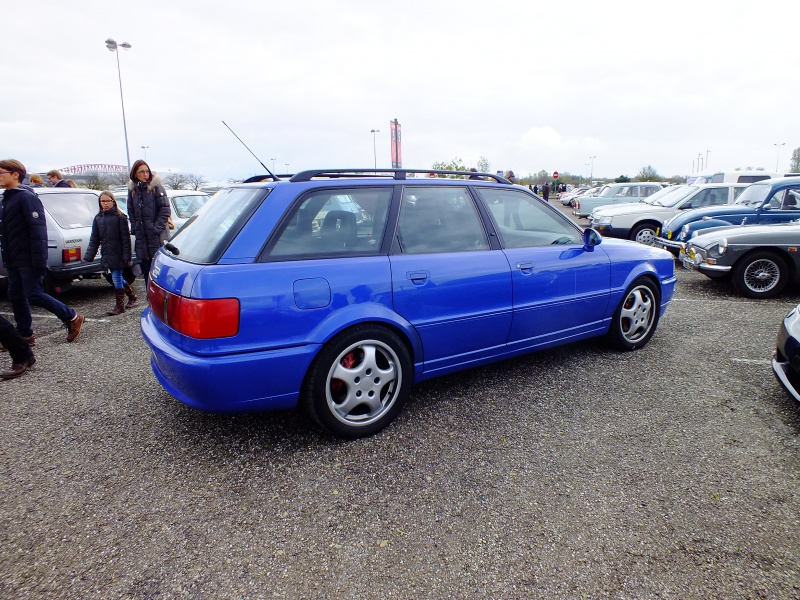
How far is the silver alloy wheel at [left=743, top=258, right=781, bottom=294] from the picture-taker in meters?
6.63

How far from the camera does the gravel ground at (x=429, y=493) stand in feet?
6.46

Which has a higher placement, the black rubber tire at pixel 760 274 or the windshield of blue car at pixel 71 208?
the windshield of blue car at pixel 71 208

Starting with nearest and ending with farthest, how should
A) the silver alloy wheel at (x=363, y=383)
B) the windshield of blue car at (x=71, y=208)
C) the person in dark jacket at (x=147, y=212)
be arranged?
the silver alloy wheel at (x=363, y=383) < the person in dark jacket at (x=147, y=212) < the windshield of blue car at (x=71, y=208)

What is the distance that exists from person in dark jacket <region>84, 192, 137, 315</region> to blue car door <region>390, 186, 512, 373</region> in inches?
→ 175

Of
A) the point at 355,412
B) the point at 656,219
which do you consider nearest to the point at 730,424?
the point at 355,412

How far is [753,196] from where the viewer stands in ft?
32.0

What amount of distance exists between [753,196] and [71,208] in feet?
38.8

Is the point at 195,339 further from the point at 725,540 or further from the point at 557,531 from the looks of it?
the point at 725,540

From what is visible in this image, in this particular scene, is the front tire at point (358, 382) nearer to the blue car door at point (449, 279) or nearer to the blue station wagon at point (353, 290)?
the blue station wagon at point (353, 290)

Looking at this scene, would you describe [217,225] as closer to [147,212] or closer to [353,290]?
[353,290]

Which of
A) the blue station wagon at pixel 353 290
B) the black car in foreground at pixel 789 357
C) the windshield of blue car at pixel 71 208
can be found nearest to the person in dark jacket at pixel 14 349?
the blue station wagon at pixel 353 290

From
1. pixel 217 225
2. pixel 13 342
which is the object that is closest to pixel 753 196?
pixel 217 225

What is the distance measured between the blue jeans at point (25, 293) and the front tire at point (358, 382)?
11.2ft

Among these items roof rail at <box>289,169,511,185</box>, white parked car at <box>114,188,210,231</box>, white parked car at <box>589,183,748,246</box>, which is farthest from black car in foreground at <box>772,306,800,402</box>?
white parked car at <box>589,183,748,246</box>
